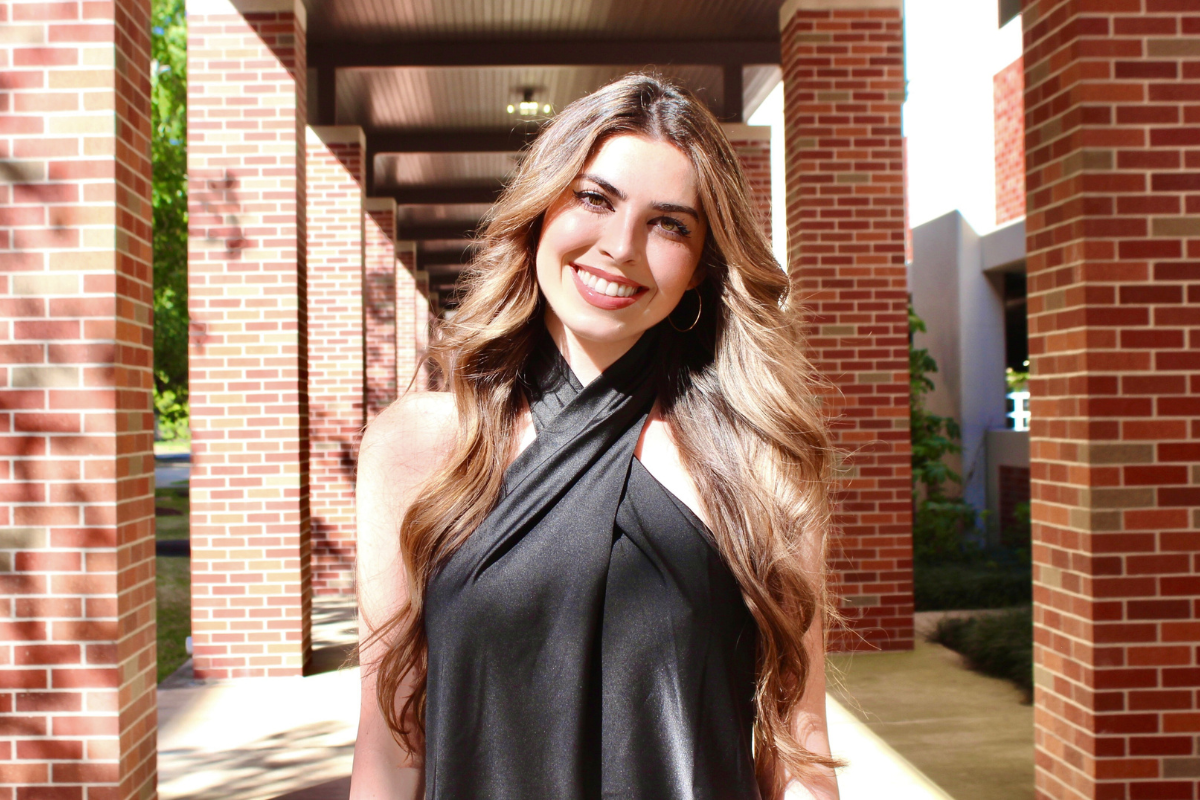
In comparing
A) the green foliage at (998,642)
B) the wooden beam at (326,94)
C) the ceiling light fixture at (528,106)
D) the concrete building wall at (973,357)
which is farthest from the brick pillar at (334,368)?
the concrete building wall at (973,357)

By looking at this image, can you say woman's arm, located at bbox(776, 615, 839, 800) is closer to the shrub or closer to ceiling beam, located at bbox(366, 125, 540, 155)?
the shrub

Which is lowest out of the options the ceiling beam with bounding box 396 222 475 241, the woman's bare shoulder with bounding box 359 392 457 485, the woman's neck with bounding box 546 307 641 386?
the woman's bare shoulder with bounding box 359 392 457 485

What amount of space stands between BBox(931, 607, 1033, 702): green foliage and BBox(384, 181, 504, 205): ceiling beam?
33.3ft

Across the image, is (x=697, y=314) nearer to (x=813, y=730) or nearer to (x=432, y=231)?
(x=813, y=730)

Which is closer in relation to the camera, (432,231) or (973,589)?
(973,589)

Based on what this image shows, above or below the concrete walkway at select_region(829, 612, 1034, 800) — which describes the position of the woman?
above

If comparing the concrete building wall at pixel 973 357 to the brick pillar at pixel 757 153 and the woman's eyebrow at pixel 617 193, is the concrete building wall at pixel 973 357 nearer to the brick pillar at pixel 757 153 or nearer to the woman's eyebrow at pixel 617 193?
the brick pillar at pixel 757 153

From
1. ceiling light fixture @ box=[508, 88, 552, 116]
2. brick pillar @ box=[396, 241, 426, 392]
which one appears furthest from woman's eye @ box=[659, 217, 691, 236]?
brick pillar @ box=[396, 241, 426, 392]

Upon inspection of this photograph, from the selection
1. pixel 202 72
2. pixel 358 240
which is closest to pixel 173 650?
pixel 358 240

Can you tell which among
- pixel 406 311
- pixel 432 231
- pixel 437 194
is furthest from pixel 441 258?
pixel 437 194

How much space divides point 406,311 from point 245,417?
9538mm

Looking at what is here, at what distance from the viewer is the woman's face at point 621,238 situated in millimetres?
1607

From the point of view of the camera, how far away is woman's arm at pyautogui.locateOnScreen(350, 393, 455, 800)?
1.65 meters

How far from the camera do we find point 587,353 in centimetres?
175
